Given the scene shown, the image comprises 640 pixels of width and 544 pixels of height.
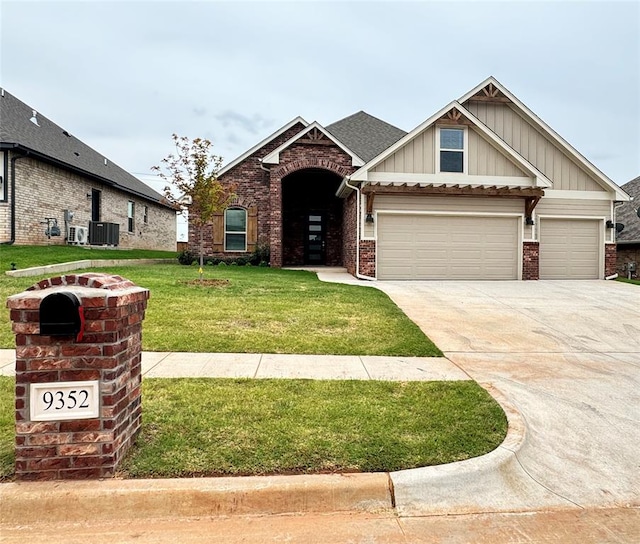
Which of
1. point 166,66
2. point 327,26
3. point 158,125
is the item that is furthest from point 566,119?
point 158,125

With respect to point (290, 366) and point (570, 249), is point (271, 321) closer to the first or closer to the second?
point (290, 366)

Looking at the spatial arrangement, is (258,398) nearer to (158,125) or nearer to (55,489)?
(55,489)

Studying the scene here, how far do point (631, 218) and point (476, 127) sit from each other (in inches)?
473

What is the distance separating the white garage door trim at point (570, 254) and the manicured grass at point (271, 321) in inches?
307

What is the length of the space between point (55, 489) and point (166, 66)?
561 inches

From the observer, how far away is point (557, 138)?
15.2 m

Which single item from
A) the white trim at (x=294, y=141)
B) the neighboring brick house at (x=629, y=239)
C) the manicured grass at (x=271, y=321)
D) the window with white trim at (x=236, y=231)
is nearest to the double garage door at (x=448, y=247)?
the manicured grass at (x=271, y=321)

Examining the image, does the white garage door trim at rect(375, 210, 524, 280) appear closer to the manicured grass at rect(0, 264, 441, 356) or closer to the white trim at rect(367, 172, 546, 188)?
the white trim at rect(367, 172, 546, 188)

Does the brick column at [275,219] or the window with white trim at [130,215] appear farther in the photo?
the window with white trim at [130,215]

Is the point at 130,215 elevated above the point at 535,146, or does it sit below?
below

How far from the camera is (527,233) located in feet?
47.6

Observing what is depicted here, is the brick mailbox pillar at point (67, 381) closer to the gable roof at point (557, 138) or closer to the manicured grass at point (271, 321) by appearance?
the manicured grass at point (271, 321)

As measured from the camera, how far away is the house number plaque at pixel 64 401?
2.64 m

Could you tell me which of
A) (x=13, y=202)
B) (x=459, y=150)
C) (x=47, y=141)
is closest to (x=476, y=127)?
(x=459, y=150)
